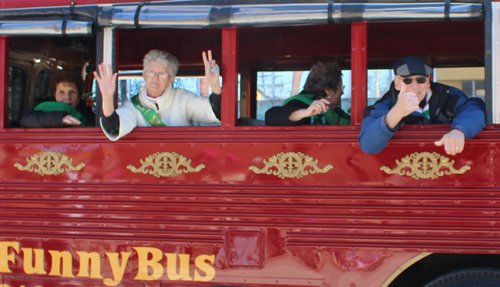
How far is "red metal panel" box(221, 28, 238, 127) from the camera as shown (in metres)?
2.99

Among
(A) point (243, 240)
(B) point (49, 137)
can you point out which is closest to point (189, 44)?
(B) point (49, 137)

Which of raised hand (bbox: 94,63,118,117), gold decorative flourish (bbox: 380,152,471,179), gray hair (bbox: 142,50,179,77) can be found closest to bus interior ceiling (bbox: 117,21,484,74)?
gray hair (bbox: 142,50,179,77)

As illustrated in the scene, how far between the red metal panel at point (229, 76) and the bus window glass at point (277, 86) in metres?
1.37

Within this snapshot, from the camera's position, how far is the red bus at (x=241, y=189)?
2.73 m

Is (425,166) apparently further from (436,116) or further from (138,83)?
(138,83)

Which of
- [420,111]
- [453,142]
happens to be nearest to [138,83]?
[420,111]

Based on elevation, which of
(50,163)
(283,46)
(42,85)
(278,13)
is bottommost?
(50,163)

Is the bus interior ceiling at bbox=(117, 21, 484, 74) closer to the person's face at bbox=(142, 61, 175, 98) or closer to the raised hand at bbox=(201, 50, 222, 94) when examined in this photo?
the person's face at bbox=(142, 61, 175, 98)

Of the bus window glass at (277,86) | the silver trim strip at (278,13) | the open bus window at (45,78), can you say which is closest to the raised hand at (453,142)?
the silver trim strip at (278,13)

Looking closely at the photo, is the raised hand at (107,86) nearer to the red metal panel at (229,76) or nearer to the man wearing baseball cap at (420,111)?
the red metal panel at (229,76)

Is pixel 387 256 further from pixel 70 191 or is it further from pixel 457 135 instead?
pixel 70 191

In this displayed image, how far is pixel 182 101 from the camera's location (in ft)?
10.9

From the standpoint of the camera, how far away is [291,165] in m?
2.88

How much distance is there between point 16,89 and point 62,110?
0.95 meters
